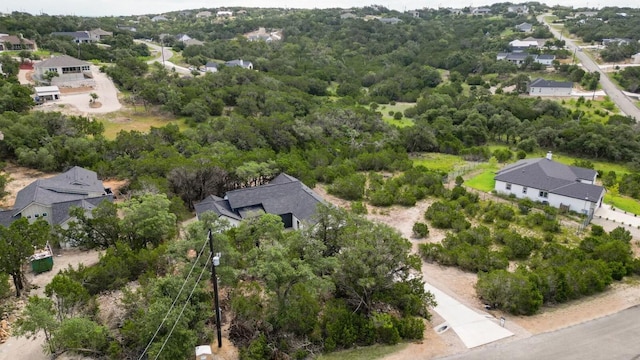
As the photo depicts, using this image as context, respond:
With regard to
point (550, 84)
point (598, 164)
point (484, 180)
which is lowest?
point (484, 180)

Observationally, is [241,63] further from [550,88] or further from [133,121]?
[550,88]

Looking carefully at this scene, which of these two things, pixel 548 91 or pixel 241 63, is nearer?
pixel 548 91

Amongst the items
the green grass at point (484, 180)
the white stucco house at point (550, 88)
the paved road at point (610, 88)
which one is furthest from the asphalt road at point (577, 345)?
the white stucco house at point (550, 88)

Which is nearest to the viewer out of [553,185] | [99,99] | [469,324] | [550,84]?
[469,324]

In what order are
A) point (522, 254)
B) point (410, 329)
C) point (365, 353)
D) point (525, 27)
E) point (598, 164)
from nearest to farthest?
point (365, 353)
point (410, 329)
point (522, 254)
point (598, 164)
point (525, 27)

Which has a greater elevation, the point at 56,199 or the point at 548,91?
the point at 548,91

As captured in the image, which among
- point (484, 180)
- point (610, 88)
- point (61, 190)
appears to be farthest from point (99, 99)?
point (610, 88)

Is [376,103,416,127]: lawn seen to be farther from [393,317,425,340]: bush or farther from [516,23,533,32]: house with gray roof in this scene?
[516,23,533,32]: house with gray roof
